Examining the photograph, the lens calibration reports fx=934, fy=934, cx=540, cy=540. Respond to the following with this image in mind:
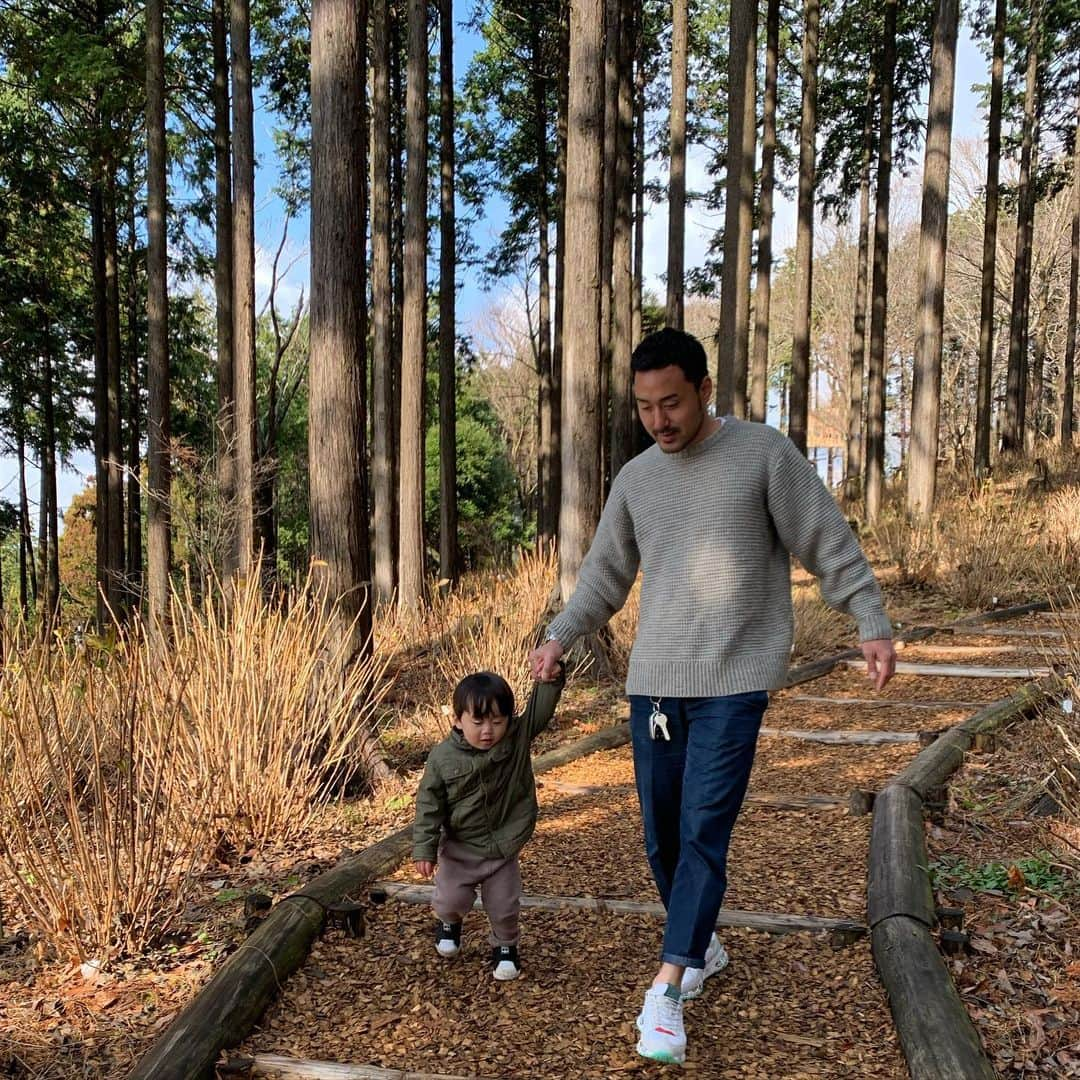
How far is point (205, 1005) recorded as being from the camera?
7.68ft

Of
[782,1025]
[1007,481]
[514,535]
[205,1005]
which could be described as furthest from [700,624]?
[514,535]

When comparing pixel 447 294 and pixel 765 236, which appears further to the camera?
pixel 765 236

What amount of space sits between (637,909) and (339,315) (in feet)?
11.3

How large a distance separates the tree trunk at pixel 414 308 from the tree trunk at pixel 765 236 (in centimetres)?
514


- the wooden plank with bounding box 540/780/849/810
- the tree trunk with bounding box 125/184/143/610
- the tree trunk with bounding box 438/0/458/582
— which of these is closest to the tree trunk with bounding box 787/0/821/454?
the tree trunk with bounding box 438/0/458/582

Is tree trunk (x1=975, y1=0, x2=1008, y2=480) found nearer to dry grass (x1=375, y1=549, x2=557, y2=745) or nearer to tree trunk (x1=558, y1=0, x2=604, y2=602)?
dry grass (x1=375, y1=549, x2=557, y2=745)

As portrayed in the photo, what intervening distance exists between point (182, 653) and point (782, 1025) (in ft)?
8.78

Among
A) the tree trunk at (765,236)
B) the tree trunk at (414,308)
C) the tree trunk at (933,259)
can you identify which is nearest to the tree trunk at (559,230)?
the tree trunk at (765,236)

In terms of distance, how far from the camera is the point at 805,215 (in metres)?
14.4

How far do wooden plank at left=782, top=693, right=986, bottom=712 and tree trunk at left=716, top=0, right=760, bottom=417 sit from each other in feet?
17.7

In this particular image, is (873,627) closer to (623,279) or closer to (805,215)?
(623,279)

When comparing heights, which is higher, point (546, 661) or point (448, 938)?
point (546, 661)

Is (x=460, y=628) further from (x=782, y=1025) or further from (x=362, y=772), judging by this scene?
(x=782, y=1025)

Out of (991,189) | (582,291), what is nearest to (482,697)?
(582,291)
